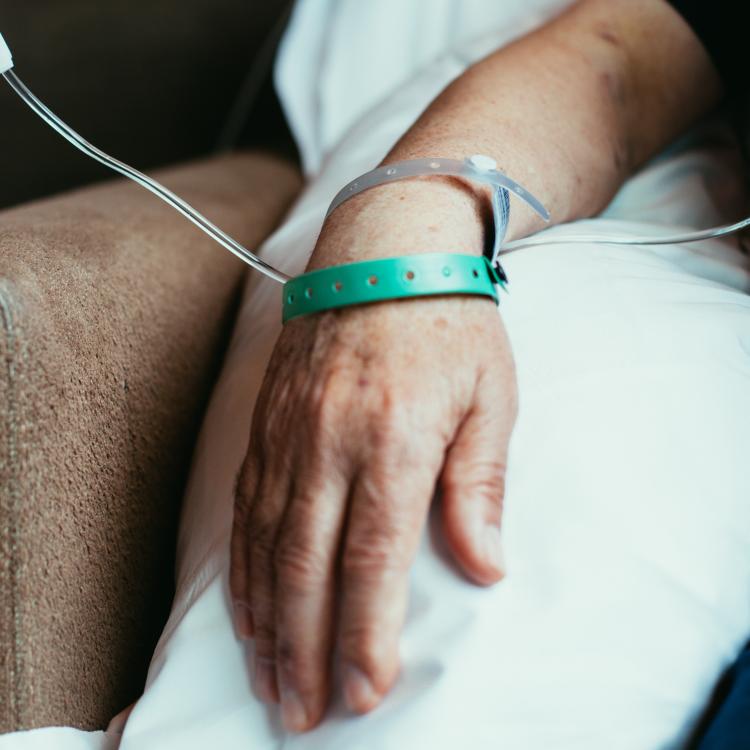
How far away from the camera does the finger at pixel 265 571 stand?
0.42 m

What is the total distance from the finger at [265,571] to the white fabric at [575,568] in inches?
0.5

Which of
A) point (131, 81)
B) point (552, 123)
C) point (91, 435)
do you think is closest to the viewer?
point (91, 435)

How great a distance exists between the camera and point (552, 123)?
2.12 feet

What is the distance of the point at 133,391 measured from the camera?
565mm

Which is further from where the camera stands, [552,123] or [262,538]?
[552,123]

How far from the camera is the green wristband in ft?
1.40

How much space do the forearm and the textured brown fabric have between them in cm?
17

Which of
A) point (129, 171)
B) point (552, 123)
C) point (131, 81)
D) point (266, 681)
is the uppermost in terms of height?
point (552, 123)

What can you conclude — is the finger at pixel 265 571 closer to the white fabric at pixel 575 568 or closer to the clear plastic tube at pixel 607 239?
the white fabric at pixel 575 568

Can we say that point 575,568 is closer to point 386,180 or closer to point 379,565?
point 379,565

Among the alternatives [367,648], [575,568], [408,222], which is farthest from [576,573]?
[408,222]

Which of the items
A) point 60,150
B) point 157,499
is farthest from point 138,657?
point 60,150

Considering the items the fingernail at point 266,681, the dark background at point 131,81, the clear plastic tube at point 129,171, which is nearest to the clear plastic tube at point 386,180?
the clear plastic tube at point 129,171

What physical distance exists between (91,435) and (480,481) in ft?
0.84
